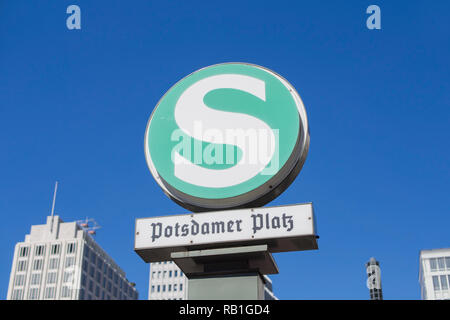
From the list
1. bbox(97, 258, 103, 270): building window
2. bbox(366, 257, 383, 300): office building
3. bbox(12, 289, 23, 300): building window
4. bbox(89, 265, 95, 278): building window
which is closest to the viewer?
bbox(366, 257, 383, 300): office building

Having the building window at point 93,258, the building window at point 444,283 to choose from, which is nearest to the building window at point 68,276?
the building window at point 93,258

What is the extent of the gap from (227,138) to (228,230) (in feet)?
5.50

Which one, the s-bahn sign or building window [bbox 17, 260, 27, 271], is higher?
building window [bbox 17, 260, 27, 271]

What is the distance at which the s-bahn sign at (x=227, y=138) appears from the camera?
8.90m

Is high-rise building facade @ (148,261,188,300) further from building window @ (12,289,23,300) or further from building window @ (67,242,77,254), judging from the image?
building window @ (12,289,23,300)

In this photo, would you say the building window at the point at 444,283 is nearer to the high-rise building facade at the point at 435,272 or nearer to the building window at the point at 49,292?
the high-rise building facade at the point at 435,272

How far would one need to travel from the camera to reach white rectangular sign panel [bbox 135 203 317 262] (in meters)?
8.13

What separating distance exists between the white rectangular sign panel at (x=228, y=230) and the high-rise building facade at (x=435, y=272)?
369 feet

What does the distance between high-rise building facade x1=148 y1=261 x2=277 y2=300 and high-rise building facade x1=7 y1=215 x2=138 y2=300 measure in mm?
23368

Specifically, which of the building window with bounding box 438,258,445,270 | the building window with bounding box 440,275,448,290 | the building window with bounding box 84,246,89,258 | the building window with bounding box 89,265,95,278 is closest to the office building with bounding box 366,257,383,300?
the building window with bounding box 440,275,448,290

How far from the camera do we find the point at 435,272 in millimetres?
113375
